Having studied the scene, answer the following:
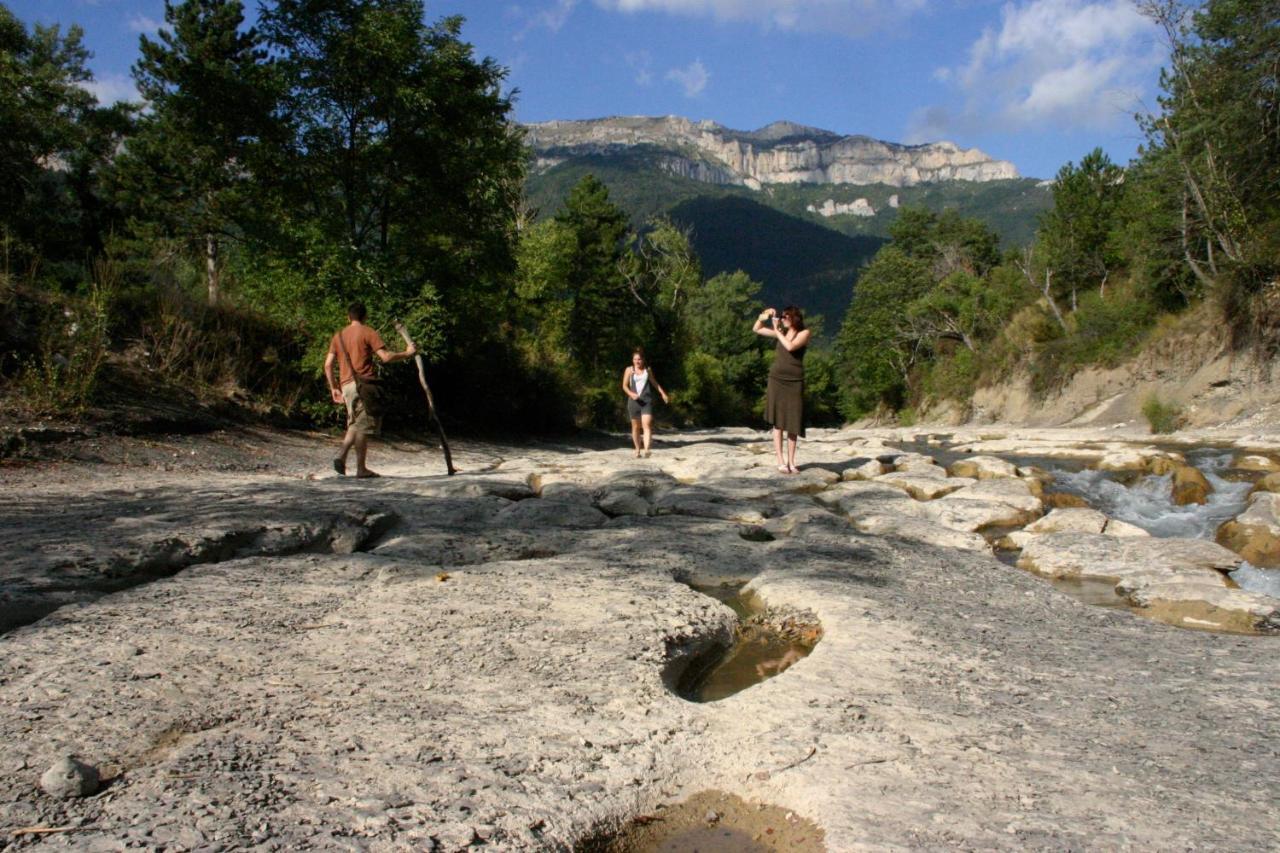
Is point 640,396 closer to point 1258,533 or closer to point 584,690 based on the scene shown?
point 1258,533

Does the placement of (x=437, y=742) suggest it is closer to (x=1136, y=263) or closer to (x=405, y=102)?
(x=405, y=102)

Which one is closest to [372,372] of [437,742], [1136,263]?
[437,742]

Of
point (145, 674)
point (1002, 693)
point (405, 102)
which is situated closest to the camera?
point (145, 674)

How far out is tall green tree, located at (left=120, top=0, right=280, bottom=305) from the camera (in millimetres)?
13914

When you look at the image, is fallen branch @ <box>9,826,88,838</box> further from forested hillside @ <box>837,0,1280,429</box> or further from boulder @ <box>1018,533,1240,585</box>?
forested hillside @ <box>837,0,1280,429</box>

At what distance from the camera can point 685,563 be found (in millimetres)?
4977

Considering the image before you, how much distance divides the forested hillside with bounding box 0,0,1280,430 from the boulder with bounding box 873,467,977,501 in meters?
8.32

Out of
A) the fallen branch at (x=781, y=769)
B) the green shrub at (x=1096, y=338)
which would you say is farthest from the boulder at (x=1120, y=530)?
the green shrub at (x=1096, y=338)

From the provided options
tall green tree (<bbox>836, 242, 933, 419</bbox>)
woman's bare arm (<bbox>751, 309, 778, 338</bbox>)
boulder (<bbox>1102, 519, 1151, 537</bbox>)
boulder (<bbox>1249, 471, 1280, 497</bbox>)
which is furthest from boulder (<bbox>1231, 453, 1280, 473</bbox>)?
tall green tree (<bbox>836, 242, 933, 419</bbox>)

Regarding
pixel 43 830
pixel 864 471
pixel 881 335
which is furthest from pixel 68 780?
pixel 881 335

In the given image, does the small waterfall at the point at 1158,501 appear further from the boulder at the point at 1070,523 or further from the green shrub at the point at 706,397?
the green shrub at the point at 706,397

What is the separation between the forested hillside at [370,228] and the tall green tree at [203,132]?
0.07 m

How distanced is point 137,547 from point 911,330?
51.4m

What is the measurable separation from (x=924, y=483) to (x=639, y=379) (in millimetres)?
4879
